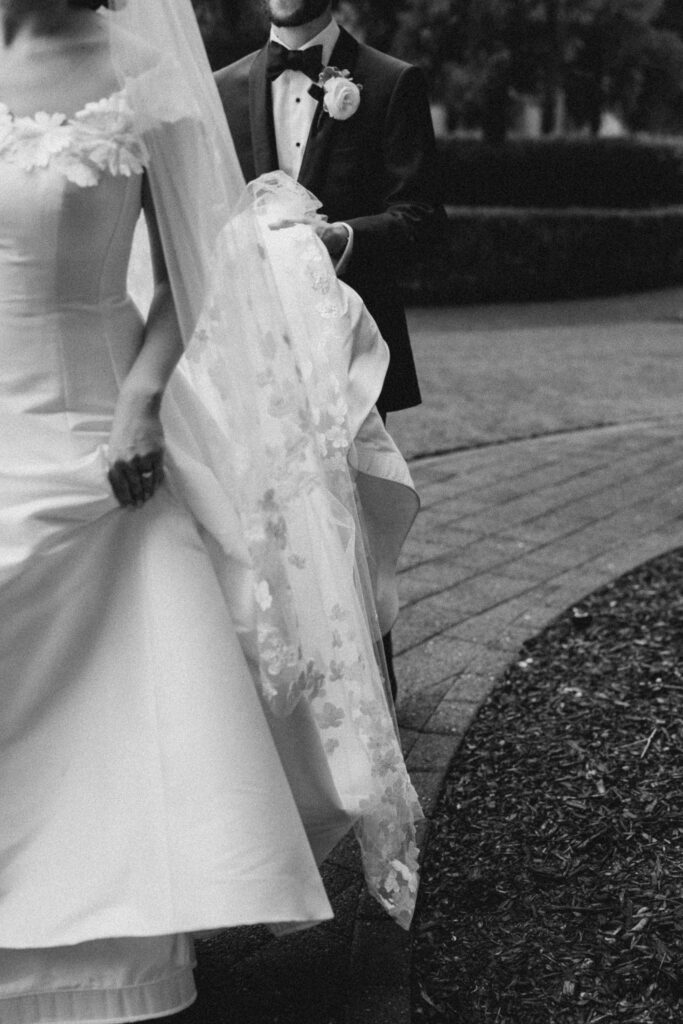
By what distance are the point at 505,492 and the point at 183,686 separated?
186 inches

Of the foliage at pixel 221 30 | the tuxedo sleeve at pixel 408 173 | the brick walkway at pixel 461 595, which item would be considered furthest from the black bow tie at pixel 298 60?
the foliage at pixel 221 30

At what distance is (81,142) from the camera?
238 cm

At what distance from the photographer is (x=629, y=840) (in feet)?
11.1

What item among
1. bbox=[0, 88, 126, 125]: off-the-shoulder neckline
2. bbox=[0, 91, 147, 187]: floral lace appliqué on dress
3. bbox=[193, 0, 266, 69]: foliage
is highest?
bbox=[0, 88, 126, 125]: off-the-shoulder neckline

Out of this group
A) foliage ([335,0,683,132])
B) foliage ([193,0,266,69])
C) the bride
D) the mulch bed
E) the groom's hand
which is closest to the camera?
the bride

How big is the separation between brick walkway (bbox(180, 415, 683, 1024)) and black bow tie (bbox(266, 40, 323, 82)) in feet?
6.08

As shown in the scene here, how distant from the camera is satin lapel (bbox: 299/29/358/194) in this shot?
353 centimetres

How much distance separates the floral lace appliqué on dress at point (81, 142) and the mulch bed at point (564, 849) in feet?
5.57

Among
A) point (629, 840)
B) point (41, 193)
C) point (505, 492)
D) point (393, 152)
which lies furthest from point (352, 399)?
point (505, 492)

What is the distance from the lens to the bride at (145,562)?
233 centimetres

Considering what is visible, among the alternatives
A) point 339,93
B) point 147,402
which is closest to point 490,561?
point 339,93

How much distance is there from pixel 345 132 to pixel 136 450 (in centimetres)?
142

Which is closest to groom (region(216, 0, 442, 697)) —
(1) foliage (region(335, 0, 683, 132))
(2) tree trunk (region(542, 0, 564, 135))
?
(1) foliage (region(335, 0, 683, 132))

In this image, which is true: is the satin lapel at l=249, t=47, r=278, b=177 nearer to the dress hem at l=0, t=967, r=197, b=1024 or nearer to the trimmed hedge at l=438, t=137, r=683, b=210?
the dress hem at l=0, t=967, r=197, b=1024
